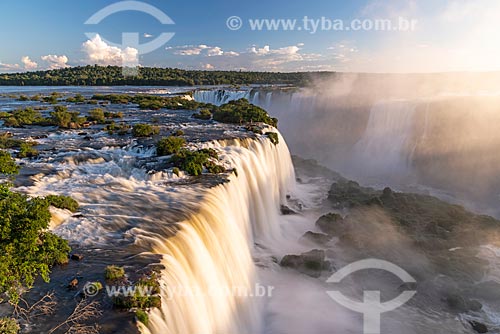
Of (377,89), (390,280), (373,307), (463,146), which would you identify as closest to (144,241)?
(373,307)

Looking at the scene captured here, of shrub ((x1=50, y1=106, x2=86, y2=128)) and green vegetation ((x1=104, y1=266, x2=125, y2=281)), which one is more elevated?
shrub ((x1=50, y1=106, x2=86, y2=128))

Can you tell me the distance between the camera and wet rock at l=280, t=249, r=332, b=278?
16.9 metres

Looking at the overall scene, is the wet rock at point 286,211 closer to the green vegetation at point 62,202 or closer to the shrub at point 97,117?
the green vegetation at point 62,202

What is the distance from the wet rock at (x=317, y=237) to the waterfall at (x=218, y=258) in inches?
68.7

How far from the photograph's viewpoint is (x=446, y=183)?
37094mm

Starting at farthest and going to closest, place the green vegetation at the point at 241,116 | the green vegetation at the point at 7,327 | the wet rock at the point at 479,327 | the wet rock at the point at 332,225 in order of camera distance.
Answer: the green vegetation at the point at 241,116
the wet rock at the point at 332,225
the wet rock at the point at 479,327
the green vegetation at the point at 7,327

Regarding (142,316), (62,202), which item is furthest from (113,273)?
(62,202)

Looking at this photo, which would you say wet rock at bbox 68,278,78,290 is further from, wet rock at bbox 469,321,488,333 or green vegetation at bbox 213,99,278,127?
green vegetation at bbox 213,99,278,127

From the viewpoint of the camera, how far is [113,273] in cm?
862

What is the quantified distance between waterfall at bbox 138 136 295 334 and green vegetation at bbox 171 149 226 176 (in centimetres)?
136

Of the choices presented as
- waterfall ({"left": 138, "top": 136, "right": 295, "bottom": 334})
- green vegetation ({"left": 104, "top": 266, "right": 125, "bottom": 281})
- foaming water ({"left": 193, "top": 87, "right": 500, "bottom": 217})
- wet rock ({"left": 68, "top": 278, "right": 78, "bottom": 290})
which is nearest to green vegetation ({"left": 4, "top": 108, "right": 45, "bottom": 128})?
waterfall ({"left": 138, "top": 136, "right": 295, "bottom": 334})

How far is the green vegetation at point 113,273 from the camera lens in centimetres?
858

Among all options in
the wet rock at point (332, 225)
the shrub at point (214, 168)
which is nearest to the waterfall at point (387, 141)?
the wet rock at point (332, 225)

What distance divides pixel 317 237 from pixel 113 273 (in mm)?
14130
